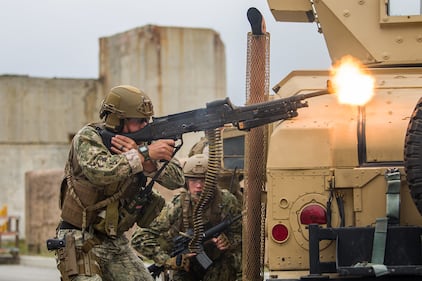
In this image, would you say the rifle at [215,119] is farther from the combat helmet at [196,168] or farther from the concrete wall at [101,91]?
the concrete wall at [101,91]

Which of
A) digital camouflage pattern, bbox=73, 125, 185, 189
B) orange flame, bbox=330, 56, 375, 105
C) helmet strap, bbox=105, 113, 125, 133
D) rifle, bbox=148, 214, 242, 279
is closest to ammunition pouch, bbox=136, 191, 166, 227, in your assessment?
digital camouflage pattern, bbox=73, 125, 185, 189

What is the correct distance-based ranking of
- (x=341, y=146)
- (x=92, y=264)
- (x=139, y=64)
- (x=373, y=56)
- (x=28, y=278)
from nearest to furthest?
Result: (x=341, y=146) < (x=92, y=264) < (x=373, y=56) < (x=28, y=278) < (x=139, y=64)

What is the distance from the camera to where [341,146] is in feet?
20.9

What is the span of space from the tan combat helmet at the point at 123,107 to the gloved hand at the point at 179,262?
162 centimetres

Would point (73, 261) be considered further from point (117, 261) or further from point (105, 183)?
point (105, 183)

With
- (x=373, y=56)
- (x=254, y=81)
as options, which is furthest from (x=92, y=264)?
(x=373, y=56)

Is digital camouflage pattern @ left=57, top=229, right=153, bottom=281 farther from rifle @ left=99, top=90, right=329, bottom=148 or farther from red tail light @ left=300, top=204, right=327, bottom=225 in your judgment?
red tail light @ left=300, top=204, right=327, bottom=225

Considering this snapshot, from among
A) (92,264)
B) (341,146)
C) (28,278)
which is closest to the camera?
(341,146)

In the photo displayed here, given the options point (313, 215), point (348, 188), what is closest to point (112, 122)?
point (313, 215)

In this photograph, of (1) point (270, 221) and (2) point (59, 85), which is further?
(2) point (59, 85)

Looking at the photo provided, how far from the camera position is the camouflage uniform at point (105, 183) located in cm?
679

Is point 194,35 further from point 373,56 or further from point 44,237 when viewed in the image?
point 373,56

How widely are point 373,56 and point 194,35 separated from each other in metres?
17.9

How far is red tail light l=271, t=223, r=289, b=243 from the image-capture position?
6.46 metres
